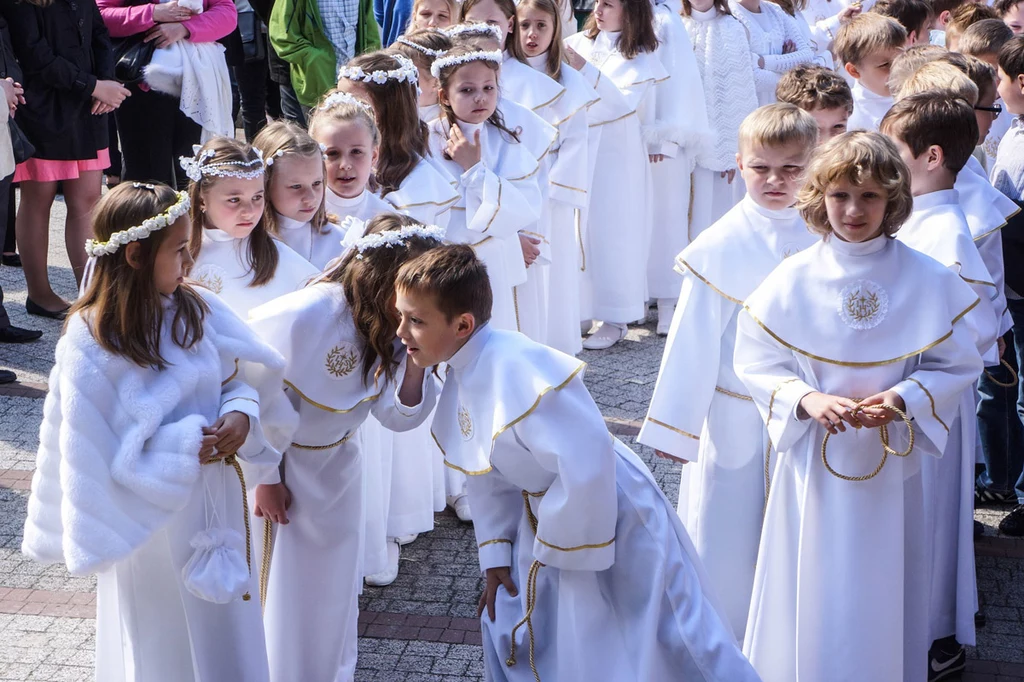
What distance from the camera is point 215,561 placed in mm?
3137

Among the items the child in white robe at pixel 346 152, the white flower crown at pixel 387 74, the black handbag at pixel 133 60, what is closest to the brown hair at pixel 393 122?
the white flower crown at pixel 387 74

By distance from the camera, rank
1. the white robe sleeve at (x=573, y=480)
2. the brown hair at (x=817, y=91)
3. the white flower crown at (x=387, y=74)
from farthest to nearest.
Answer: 1. the white flower crown at (x=387, y=74)
2. the brown hair at (x=817, y=91)
3. the white robe sleeve at (x=573, y=480)

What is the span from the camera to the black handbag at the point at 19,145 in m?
6.37

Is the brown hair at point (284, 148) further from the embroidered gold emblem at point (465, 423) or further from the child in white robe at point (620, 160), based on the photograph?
the child in white robe at point (620, 160)

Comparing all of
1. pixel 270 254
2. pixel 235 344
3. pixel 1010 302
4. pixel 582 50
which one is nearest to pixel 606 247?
pixel 582 50

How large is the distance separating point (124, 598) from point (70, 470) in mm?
419

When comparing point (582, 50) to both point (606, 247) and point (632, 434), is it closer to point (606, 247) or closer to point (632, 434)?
point (606, 247)

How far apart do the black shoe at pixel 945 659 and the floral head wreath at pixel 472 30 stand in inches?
133

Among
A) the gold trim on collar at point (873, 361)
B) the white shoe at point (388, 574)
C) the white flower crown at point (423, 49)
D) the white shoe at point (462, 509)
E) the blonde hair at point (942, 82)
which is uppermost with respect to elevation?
the blonde hair at point (942, 82)

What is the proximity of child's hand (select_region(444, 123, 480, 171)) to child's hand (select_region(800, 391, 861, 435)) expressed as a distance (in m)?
2.36

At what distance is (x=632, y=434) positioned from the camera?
20.4ft

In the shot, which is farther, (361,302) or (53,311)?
(53,311)

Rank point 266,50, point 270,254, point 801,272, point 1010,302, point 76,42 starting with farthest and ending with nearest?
point 266,50 < point 76,42 < point 1010,302 < point 270,254 < point 801,272

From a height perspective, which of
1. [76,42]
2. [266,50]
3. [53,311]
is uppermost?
[76,42]
